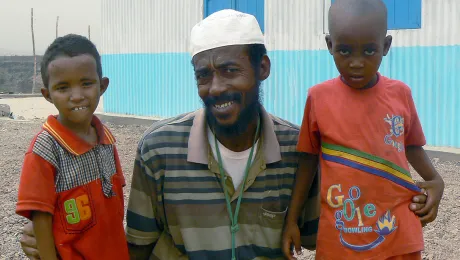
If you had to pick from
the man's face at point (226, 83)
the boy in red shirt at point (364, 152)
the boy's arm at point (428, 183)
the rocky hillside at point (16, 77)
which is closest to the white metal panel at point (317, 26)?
the boy's arm at point (428, 183)

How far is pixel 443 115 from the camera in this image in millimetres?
9102

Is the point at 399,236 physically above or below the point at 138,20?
below

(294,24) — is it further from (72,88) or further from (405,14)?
(72,88)

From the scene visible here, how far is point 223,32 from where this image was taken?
235cm

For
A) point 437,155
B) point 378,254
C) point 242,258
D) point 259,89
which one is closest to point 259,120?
point 259,89

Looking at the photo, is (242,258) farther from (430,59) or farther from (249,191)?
(430,59)

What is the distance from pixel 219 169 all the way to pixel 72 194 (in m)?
0.63

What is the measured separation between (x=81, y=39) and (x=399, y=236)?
5.35ft

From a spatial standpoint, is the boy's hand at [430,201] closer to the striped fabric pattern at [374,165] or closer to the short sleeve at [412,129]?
the striped fabric pattern at [374,165]

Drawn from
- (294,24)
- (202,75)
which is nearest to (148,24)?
(294,24)

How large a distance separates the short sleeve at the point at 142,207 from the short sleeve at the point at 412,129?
1114mm

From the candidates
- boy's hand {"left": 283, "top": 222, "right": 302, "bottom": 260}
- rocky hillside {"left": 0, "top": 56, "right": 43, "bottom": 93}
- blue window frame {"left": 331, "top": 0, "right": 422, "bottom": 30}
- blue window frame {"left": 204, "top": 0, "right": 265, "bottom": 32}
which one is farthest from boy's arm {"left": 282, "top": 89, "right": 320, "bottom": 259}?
rocky hillside {"left": 0, "top": 56, "right": 43, "bottom": 93}

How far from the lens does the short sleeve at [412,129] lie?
240cm

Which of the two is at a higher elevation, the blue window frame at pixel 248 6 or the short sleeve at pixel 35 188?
the blue window frame at pixel 248 6
